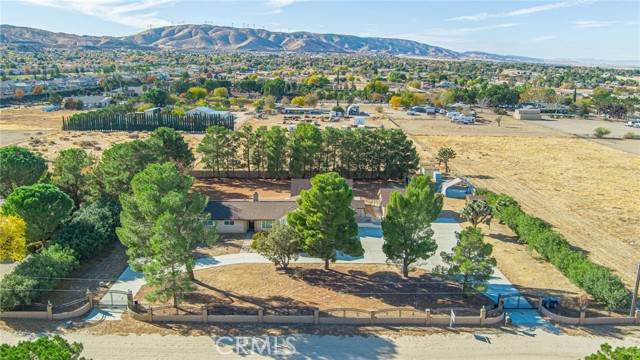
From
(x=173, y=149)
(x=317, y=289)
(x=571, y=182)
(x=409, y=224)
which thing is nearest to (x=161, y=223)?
(x=317, y=289)

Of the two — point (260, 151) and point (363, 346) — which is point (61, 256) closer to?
point (363, 346)

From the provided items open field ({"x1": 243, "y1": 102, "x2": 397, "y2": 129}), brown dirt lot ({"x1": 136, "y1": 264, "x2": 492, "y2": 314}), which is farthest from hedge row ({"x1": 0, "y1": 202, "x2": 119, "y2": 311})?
open field ({"x1": 243, "y1": 102, "x2": 397, "y2": 129})

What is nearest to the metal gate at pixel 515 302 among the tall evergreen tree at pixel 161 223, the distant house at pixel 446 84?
the tall evergreen tree at pixel 161 223

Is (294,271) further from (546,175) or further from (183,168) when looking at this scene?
(546,175)

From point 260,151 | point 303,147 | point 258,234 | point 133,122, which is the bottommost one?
point 258,234

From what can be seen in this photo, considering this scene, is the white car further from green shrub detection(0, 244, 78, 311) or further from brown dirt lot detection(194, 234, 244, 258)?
green shrub detection(0, 244, 78, 311)

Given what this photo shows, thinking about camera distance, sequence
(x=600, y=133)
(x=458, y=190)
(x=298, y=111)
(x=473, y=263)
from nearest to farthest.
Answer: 1. (x=473, y=263)
2. (x=458, y=190)
3. (x=600, y=133)
4. (x=298, y=111)
